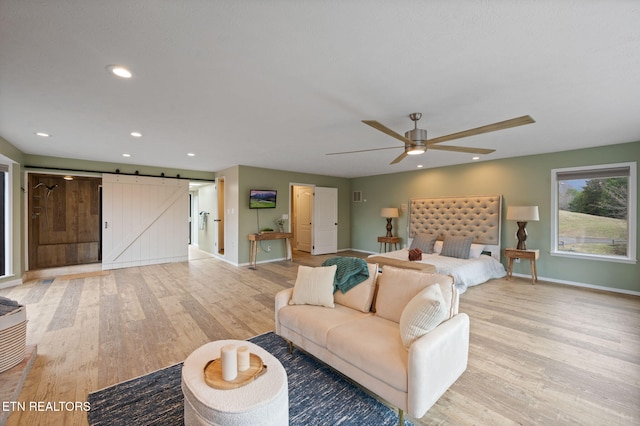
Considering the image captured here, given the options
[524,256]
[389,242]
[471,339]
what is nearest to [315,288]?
[471,339]

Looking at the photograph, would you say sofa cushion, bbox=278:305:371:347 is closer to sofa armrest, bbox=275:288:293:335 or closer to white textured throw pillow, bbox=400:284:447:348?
sofa armrest, bbox=275:288:293:335

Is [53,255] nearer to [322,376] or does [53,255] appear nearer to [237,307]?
[237,307]

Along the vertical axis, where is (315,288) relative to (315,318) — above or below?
above

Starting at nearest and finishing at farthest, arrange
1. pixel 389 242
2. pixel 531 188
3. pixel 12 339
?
pixel 12 339, pixel 531 188, pixel 389 242

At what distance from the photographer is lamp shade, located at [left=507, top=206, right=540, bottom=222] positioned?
4.92 meters

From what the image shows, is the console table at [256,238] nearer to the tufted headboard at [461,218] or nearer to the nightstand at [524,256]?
the tufted headboard at [461,218]

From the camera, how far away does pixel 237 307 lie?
380cm

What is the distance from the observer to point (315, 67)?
81.3 inches

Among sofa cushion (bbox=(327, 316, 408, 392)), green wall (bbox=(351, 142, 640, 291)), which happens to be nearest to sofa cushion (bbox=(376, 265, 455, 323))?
sofa cushion (bbox=(327, 316, 408, 392))

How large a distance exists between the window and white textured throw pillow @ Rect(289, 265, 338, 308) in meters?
4.93

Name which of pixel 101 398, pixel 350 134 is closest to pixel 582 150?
pixel 350 134

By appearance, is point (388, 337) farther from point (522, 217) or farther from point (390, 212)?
point (390, 212)

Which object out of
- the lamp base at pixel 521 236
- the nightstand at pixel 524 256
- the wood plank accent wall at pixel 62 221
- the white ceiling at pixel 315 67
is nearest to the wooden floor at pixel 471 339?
the nightstand at pixel 524 256

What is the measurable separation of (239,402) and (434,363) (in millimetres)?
1177
